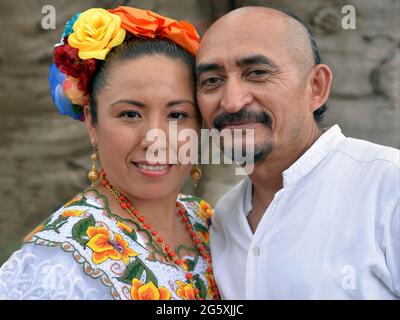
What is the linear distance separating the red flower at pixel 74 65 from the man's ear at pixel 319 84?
85cm

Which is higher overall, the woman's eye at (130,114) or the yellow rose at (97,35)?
the yellow rose at (97,35)

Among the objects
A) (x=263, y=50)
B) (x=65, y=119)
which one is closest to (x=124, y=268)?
(x=263, y=50)

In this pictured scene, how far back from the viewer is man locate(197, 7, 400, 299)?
2.24 metres

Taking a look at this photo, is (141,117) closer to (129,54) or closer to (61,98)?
(129,54)

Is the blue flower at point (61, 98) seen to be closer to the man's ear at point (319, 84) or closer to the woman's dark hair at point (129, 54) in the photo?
the woman's dark hair at point (129, 54)

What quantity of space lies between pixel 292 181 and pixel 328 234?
26 cm

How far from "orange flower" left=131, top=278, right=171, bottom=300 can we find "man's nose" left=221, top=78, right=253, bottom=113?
0.69 meters

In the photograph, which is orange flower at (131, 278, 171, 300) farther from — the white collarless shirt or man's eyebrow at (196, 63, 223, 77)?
man's eyebrow at (196, 63, 223, 77)

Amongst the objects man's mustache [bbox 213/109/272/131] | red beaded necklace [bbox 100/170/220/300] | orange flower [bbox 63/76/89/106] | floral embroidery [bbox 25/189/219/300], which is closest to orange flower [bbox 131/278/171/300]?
floral embroidery [bbox 25/189/219/300]

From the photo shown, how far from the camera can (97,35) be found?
2514 millimetres

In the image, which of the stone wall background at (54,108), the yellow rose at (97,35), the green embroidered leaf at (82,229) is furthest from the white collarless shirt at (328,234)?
the stone wall background at (54,108)

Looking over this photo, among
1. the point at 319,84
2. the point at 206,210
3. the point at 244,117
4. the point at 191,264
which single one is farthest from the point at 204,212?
the point at 319,84

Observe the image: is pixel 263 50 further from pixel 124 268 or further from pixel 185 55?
pixel 124 268

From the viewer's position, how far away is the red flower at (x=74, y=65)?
2547 millimetres
